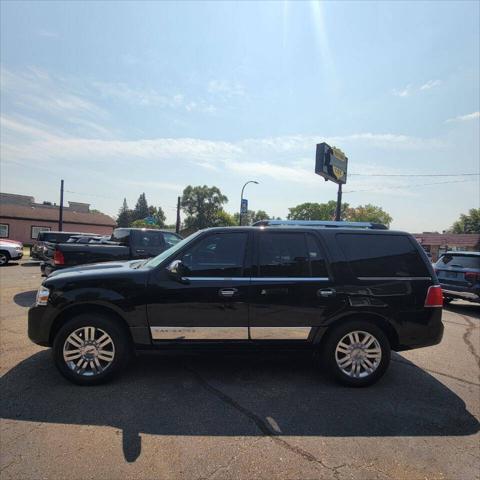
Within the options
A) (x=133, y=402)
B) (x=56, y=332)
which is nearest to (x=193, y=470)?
(x=133, y=402)

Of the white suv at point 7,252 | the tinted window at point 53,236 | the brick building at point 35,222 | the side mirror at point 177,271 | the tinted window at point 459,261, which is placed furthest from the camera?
the brick building at point 35,222

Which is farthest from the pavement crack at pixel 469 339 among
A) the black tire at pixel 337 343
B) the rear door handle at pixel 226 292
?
the rear door handle at pixel 226 292

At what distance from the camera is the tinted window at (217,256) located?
4.14 m

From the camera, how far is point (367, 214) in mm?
84875

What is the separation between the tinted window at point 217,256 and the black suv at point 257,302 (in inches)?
0.5

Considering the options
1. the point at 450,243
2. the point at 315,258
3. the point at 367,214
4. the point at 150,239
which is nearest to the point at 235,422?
the point at 315,258

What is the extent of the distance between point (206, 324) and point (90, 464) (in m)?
1.69

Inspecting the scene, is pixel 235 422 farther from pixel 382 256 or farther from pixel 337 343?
pixel 382 256

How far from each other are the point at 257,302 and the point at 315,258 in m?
0.85

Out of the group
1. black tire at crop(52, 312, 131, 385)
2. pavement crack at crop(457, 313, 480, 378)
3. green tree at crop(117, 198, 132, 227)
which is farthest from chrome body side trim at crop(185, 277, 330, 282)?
green tree at crop(117, 198, 132, 227)

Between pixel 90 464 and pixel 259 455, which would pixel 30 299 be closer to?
pixel 90 464

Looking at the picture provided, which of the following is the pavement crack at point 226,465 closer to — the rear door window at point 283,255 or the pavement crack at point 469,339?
the rear door window at point 283,255

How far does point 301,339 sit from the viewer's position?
4191 millimetres

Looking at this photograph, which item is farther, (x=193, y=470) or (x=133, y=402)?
(x=133, y=402)
